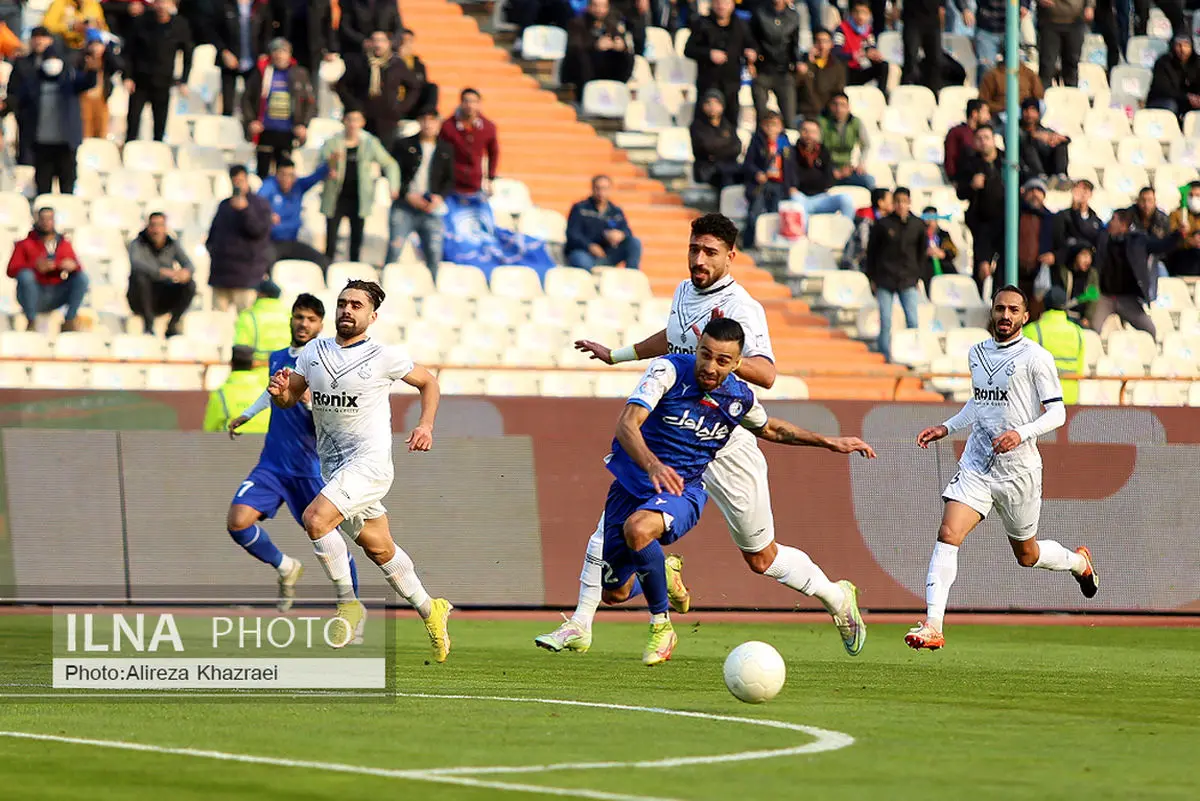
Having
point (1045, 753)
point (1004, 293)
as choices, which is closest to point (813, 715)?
point (1045, 753)

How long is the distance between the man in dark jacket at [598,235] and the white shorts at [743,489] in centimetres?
1091

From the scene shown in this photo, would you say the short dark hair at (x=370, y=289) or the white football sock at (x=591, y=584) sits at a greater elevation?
the short dark hair at (x=370, y=289)

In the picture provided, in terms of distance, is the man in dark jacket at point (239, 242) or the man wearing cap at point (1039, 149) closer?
the man in dark jacket at point (239, 242)

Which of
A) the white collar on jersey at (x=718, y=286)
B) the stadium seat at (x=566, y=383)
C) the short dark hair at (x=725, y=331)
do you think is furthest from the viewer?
the stadium seat at (x=566, y=383)

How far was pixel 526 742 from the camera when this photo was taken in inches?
326

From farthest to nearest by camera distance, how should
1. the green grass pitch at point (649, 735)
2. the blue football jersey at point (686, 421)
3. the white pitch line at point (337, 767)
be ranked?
the blue football jersey at point (686, 421), the green grass pitch at point (649, 735), the white pitch line at point (337, 767)

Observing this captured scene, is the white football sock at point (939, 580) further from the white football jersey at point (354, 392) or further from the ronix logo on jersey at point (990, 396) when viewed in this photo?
the white football jersey at point (354, 392)

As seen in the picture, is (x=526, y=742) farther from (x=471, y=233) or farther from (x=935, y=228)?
(x=935, y=228)

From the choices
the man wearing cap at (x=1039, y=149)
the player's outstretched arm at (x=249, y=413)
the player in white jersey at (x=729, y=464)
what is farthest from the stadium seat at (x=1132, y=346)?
the player's outstretched arm at (x=249, y=413)

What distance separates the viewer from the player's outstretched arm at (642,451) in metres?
10.3

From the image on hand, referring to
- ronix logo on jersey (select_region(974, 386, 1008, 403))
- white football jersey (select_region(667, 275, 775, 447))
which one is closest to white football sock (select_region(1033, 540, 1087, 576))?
ronix logo on jersey (select_region(974, 386, 1008, 403))

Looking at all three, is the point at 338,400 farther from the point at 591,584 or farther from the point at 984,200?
the point at 984,200

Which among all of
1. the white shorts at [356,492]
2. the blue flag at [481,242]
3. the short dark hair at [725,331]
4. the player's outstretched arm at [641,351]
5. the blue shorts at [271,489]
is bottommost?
the blue shorts at [271,489]

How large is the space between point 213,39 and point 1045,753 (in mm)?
16955
